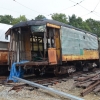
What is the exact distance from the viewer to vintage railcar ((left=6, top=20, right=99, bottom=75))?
1103 cm

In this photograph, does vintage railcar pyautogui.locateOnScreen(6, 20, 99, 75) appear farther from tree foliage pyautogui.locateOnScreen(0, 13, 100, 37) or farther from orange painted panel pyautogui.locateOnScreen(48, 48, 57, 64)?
tree foliage pyautogui.locateOnScreen(0, 13, 100, 37)

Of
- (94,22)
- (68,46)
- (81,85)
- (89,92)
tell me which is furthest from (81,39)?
(94,22)

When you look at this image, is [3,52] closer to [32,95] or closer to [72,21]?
[32,95]

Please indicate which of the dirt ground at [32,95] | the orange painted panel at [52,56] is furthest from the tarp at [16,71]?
the dirt ground at [32,95]

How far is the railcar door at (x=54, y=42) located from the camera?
36.4 feet

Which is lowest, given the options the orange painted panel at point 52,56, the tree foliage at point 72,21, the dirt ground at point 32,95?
the dirt ground at point 32,95

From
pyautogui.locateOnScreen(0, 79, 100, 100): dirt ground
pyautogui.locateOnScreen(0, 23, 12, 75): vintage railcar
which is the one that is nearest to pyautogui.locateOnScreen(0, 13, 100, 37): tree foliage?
pyautogui.locateOnScreen(0, 23, 12, 75): vintage railcar

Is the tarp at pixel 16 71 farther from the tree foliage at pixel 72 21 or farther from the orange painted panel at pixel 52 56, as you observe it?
the tree foliage at pixel 72 21

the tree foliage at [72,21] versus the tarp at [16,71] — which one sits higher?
the tree foliage at [72,21]

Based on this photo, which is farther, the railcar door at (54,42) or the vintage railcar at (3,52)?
the vintage railcar at (3,52)

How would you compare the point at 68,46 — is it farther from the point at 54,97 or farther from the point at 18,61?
the point at 54,97

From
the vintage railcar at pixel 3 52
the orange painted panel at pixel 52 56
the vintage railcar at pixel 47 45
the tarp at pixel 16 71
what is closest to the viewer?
the orange painted panel at pixel 52 56

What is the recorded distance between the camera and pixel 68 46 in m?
12.3

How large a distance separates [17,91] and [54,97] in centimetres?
162
